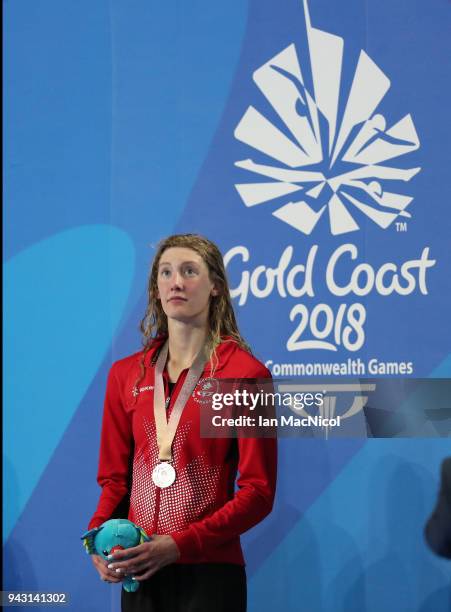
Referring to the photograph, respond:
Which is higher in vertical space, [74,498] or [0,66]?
[0,66]

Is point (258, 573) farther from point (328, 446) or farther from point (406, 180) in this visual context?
point (406, 180)

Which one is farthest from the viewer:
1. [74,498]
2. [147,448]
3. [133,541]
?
[74,498]

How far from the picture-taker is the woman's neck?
283 centimetres

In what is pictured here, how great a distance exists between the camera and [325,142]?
10.7 ft

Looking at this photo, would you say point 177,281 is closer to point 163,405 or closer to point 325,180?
point 163,405

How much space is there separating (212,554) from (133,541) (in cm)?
25

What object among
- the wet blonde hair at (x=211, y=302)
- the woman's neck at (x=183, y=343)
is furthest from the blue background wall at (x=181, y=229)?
the woman's neck at (x=183, y=343)

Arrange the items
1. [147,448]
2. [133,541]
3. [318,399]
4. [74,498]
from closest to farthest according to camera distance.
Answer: [133,541]
[147,448]
[318,399]
[74,498]

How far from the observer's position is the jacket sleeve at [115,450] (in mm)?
2756

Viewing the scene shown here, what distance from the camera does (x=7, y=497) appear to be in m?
3.49

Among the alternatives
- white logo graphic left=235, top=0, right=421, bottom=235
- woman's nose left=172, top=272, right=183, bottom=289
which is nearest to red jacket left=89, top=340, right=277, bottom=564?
woman's nose left=172, top=272, right=183, bottom=289

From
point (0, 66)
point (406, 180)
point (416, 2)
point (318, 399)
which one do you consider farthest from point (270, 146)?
point (0, 66)

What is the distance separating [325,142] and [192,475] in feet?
4.63

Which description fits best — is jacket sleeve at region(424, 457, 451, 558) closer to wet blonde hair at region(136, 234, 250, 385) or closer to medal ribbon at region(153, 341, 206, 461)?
wet blonde hair at region(136, 234, 250, 385)
